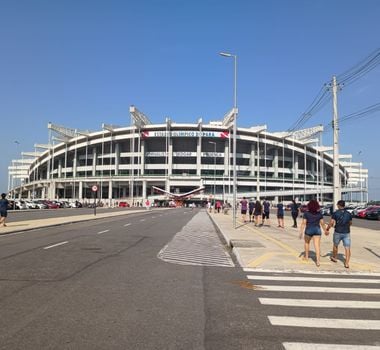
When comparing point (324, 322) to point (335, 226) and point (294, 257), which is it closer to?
point (335, 226)

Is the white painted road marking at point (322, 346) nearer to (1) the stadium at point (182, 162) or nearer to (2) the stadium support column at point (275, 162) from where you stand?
(1) the stadium at point (182, 162)

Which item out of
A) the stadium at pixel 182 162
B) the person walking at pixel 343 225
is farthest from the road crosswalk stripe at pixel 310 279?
the stadium at pixel 182 162

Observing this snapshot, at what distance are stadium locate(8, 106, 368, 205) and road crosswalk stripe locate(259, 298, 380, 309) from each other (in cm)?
10439

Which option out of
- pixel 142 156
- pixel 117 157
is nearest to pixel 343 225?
pixel 142 156

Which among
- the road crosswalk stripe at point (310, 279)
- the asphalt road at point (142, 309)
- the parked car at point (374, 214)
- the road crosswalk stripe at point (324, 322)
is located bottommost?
the road crosswalk stripe at point (310, 279)

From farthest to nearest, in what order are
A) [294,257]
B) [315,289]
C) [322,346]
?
1. [294,257]
2. [315,289]
3. [322,346]

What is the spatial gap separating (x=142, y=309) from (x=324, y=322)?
8.71 feet

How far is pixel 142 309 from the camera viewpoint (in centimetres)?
675

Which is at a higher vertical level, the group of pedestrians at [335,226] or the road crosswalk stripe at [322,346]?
the group of pedestrians at [335,226]

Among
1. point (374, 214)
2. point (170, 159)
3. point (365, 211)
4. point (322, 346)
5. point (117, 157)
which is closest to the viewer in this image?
point (322, 346)

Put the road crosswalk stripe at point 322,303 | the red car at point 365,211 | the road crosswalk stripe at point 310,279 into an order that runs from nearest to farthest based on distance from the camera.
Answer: the road crosswalk stripe at point 322,303, the road crosswalk stripe at point 310,279, the red car at point 365,211

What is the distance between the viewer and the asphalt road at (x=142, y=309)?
5.34 metres

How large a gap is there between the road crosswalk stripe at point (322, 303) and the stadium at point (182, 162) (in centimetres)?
10439

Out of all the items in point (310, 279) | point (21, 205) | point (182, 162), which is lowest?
point (310, 279)
